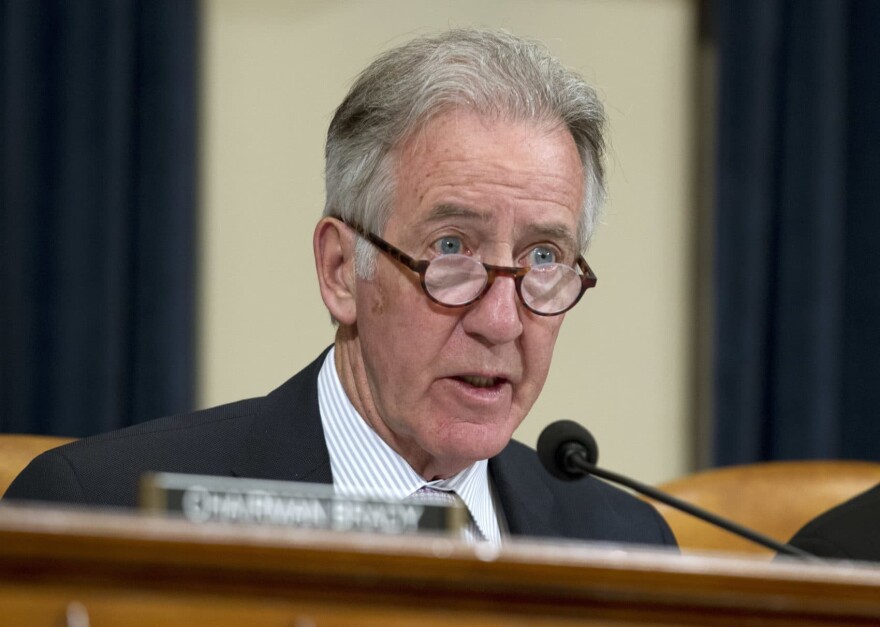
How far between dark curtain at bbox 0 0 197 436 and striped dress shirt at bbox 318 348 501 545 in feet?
4.22

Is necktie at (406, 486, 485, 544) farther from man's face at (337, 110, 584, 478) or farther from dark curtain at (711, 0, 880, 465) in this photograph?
dark curtain at (711, 0, 880, 465)

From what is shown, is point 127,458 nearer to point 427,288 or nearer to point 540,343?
point 427,288

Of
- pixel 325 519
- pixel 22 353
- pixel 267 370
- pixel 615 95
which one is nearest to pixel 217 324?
pixel 267 370

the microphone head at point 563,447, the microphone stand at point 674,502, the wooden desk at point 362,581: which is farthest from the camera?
the microphone head at point 563,447

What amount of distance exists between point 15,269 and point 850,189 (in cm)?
236

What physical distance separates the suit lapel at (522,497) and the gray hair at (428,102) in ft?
1.31

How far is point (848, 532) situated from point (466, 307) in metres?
0.74

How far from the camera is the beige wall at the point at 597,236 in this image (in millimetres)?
3203

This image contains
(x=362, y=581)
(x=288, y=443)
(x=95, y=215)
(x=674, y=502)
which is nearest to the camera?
(x=362, y=581)

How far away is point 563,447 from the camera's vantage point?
59.9 inches

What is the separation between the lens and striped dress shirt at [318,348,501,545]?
169 cm

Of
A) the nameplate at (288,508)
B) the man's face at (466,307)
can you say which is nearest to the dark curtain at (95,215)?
the man's face at (466,307)

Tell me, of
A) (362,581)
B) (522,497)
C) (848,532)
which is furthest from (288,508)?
(848,532)

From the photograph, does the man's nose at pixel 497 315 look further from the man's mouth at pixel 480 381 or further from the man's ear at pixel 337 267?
the man's ear at pixel 337 267
